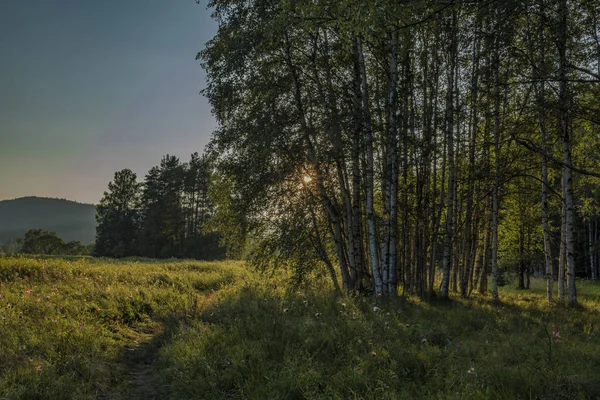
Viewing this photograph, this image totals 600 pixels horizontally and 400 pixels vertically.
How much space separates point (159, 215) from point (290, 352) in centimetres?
5310

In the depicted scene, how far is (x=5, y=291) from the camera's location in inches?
335

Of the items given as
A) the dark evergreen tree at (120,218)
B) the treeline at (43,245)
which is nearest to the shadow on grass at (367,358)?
the dark evergreen tree at (120,218)

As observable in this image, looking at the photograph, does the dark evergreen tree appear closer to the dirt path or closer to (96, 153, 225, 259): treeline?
(96, 153, 225, 259): treeline

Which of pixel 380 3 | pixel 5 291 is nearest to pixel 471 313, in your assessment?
pixel 380 3

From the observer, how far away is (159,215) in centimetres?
5372

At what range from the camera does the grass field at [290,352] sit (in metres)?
4.12

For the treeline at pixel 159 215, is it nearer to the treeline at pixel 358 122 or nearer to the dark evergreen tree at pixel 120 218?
the dark evergreen tree at pixel 120 218

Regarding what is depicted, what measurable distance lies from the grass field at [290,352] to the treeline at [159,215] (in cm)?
4480

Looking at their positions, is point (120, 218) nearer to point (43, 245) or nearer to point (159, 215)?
point (159, 215)

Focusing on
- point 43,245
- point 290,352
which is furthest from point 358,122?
point 43,245

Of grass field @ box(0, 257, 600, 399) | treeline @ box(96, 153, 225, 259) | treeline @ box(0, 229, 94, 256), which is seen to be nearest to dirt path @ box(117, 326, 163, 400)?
grass field @ box(0, 257, 600, 399)

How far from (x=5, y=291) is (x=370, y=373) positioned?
909 cm

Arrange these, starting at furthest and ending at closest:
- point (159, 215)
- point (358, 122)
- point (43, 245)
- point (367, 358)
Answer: point (43, 245), point (159, 215), point (358, 122), point (367, 358)

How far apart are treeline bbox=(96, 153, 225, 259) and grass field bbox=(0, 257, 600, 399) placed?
4480 cm
